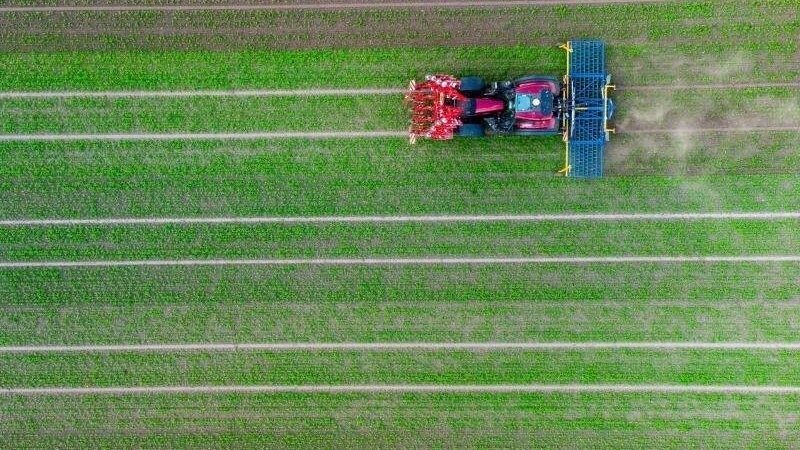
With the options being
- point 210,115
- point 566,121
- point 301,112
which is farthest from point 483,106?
point 210,115

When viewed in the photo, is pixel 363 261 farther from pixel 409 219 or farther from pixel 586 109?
pixel 586 109

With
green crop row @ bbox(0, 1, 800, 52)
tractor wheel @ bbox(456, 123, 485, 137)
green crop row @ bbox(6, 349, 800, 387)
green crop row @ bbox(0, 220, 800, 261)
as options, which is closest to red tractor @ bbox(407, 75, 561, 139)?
tractor wheel @ bbox(456, 123, 485, 137)

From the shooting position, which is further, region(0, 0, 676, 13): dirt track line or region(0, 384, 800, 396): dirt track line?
region(0, 384, 800, 396): dirt track line

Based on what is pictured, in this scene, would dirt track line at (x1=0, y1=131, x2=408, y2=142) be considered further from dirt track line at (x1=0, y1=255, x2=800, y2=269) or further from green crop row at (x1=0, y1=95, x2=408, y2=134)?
dirt track line at (x1=0, y1=255, x2=800, y2=269)

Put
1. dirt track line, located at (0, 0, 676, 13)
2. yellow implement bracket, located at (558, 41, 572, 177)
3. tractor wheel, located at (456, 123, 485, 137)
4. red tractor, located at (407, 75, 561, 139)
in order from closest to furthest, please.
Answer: red tractor, located at (407, 75, 561, 139), yellow implement bracket, located at (558, 41, 572, 177), tractor wheel, located at (456, 123, 485, 137), dirt track line, located at (0, 0, 676, 13)

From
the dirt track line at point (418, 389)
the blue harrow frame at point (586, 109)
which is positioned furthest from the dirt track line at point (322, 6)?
the dirt track line at point (418, 389)
